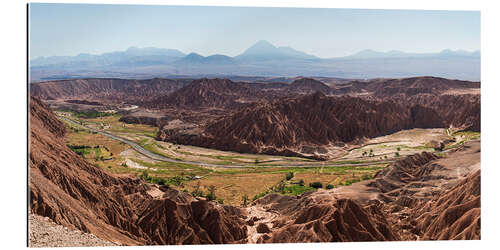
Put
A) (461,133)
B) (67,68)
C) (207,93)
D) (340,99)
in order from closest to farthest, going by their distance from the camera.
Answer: (67,68) → (461,133) → (340,99) → (207,93)

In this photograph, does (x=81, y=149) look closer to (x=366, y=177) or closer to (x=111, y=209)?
(x=111, y=209)

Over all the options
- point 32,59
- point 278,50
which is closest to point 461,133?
point 278,50

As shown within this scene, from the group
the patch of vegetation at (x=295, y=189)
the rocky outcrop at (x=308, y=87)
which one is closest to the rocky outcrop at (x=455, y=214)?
the patch of vegetation at (x=295, y=189)

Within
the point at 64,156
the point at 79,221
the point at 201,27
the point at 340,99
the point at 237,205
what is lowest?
the point at 237,205

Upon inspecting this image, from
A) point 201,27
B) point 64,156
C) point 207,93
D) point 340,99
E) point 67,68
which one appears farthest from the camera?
point 207,93

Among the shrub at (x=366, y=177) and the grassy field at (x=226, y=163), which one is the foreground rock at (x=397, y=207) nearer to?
the shrub at (x=366, y=177)

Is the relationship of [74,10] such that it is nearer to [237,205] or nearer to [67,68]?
[67,68]
